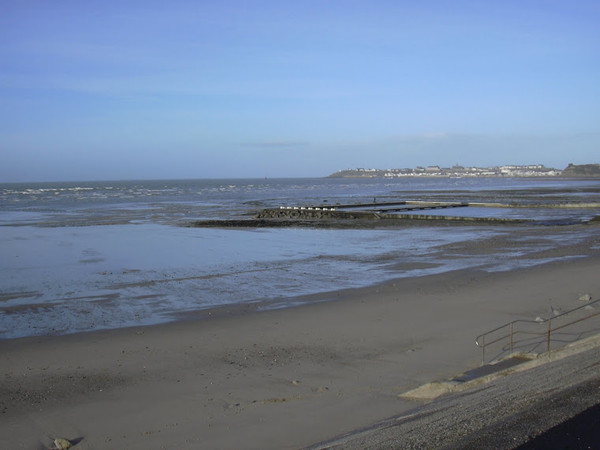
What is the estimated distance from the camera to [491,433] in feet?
19.1

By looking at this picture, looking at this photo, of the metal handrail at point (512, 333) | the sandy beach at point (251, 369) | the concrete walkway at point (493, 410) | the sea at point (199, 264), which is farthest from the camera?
the sea at point (199, 264)

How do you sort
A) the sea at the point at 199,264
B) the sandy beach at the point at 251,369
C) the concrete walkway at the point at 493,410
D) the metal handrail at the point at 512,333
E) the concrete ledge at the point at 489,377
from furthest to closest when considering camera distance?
the sea at the point at 199,264 < the metal handrail at the point at 512,333 < the concrete ledge at the point at 489,377 < the sandy beach at the point at 251,369 < the concrete walkway at the point at 493,410

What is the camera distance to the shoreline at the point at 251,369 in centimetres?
756

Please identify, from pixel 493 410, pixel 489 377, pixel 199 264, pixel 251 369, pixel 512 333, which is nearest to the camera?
pixel 493 410

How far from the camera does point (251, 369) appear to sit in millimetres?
9883

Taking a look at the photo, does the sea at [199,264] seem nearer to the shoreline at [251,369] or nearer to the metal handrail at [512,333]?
the shoreline at [251,369]

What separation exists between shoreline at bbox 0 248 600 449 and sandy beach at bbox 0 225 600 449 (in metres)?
0.02

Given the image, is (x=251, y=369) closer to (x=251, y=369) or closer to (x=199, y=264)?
(x=251, y=369)

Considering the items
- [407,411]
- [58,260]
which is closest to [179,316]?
[407,411]

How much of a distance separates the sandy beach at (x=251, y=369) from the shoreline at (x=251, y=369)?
24mm

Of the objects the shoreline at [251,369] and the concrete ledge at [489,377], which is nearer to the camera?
the shoreline at [251,369]

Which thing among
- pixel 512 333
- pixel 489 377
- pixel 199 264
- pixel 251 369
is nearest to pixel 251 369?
pixel 251 369

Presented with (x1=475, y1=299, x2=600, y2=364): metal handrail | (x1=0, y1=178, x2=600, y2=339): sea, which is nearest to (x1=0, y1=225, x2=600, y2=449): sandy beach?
(x1=475, y1=299, x2=600, y2=364): metal handrail

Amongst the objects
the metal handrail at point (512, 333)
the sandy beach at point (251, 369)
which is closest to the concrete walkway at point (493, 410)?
the sandy beach at point (251, 369)
